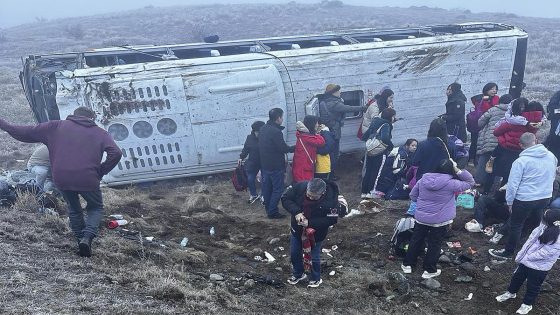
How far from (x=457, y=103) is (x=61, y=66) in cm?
708

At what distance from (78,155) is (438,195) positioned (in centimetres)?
399

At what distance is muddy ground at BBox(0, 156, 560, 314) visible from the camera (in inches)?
179

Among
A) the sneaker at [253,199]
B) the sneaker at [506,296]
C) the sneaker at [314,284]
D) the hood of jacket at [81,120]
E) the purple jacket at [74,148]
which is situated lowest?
the sneaker at [253,199]

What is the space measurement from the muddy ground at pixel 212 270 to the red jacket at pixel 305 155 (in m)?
0.89

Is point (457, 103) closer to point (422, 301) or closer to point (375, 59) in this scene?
point (375, 59)

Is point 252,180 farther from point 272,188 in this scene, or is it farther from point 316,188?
point 316,188

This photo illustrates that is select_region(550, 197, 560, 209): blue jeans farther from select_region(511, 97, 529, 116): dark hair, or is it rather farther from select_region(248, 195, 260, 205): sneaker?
select_region(248, 195, 260, 205): sneaker

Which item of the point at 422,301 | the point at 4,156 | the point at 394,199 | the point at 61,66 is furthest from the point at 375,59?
the point at 4,156

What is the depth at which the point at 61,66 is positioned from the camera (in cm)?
917

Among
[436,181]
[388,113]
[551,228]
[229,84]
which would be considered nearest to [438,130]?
[436,181]

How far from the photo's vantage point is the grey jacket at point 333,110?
8.70 metres

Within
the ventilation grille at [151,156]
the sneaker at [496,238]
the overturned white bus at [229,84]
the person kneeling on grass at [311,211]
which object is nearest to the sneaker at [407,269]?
the person kneeling on grass at [311,211]

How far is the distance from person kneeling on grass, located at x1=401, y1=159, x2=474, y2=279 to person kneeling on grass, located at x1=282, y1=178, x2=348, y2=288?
0.98m

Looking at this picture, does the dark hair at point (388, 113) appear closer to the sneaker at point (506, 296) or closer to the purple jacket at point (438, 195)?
the purple jacket at point (438, 195)
